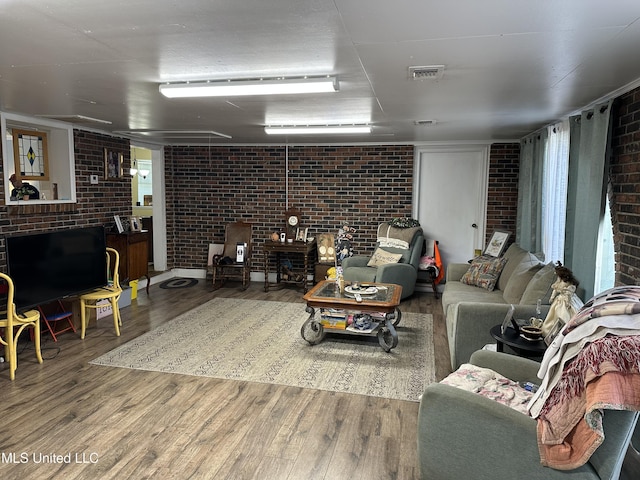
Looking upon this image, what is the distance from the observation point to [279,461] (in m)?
2.47

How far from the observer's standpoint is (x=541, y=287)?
3.43 m

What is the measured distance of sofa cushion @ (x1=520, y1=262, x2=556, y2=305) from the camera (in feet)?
11.1

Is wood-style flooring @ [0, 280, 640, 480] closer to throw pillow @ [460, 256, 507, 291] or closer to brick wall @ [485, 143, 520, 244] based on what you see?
throw pillow @ [460, 256, 507, 291]

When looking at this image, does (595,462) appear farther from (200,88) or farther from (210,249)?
(210,249)

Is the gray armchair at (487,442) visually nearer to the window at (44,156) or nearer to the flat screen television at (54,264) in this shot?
the flat screen television at (54,264)

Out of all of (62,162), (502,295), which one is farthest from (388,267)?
(62,162)

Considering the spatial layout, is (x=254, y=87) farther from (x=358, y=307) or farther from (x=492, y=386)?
(x=492, y=386)

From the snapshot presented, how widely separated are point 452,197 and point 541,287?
11.1ft

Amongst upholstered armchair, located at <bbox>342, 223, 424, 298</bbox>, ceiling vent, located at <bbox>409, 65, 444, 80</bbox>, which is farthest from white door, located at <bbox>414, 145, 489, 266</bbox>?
ceiling vent, located at <bbox>409, 65, 444, 80</bbox>

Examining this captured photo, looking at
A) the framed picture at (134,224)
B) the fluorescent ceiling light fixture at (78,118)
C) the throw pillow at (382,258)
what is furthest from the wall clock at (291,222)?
the fluorescent ceiling light fixture at (78,118)

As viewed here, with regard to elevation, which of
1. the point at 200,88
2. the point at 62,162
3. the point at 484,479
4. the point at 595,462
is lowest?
the point at 484,479

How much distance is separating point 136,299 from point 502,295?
4661mm

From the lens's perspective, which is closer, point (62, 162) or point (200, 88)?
point (200, 88)

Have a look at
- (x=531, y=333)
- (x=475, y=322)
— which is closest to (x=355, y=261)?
(x=475, y=322)
